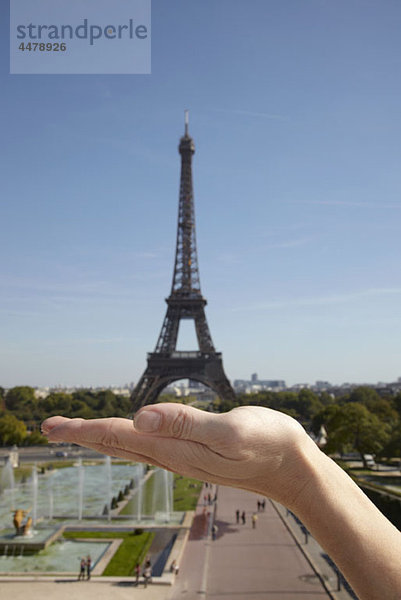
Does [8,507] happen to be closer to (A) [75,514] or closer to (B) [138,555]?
(A) [75,514]

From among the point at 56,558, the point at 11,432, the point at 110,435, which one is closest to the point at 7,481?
the point at 56,558

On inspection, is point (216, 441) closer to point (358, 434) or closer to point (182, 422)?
point (182, 422)

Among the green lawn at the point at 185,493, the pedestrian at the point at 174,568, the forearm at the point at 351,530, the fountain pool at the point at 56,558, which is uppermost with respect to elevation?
the forearm at the point at 351,530

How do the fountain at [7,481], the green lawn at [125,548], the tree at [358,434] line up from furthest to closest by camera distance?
the tree at [358,434] → the fountain at [7,481] → the green lawn at [125,548]

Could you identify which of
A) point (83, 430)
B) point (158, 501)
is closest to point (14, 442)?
point (158, 501)

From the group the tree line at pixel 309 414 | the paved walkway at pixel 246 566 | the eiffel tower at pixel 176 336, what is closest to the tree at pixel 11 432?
the tree line at pixel 309 414

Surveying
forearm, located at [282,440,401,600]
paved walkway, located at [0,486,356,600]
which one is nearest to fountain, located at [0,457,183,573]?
paved walkway, located at [0,486,356,600]

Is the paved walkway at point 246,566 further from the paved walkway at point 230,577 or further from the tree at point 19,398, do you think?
the tree at point 19,398
